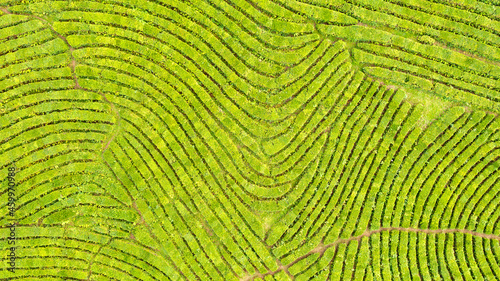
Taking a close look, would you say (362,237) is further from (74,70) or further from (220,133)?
(74,70)

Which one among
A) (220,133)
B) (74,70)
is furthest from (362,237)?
(74,70)

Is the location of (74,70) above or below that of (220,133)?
above

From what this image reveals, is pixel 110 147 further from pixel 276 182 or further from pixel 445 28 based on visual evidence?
pixel 445 28

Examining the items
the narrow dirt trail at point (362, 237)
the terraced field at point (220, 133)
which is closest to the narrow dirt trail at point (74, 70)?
the terraced field at point (220, 133)

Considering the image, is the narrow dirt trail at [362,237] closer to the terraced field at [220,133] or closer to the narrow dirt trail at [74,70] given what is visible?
the terraced field at [220,133]

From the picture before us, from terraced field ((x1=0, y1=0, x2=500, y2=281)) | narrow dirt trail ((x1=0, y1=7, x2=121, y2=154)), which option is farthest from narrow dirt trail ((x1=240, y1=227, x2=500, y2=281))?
narrow dirt trail ((x1=0, y1=7, x2=121, y2=154))

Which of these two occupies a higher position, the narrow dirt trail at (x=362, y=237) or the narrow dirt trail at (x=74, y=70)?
the narrow dirt trail at (x=74, y=70)

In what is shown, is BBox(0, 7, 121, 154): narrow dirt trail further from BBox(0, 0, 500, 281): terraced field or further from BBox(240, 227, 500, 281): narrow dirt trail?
BBox(240, 227, 500, 281): narrow dirt trail

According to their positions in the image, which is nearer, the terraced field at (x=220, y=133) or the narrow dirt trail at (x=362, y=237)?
the terraced field at (x=220, y=133)

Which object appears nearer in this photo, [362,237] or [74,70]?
[74,70]
